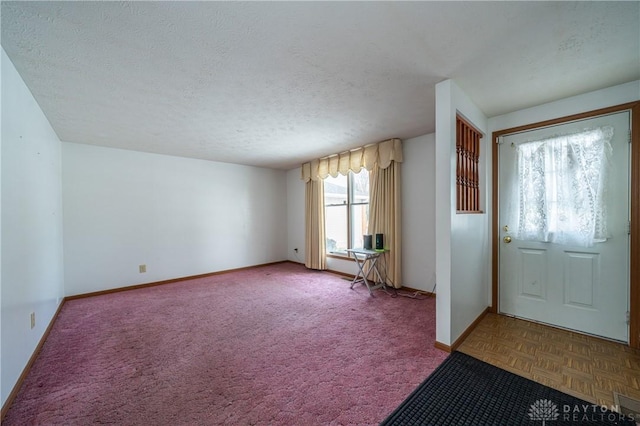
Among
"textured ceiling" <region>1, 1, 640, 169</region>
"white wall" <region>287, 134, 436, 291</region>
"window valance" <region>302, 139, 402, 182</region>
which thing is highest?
"textured ceiling" <region>1, 1, 640, 169</region>

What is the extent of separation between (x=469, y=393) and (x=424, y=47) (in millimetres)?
2297

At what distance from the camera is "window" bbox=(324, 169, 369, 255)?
4383 millimetres

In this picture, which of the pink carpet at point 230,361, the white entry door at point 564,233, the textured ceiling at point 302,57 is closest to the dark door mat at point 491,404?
the pink carpet at point 230,361

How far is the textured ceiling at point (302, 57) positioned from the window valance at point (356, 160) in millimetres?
814

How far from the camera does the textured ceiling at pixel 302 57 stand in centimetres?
132

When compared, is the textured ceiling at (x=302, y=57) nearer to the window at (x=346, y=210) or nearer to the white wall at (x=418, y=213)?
the white wall at (x=418, y=213)

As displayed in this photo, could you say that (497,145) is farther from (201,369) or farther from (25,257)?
(25,257)

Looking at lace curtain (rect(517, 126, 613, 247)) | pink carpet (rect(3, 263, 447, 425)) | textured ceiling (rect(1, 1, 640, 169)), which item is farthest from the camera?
lace curtain (rect(517, 126, 613, 247))

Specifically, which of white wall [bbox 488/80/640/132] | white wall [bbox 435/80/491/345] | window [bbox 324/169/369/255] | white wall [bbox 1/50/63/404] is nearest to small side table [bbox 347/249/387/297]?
window [bbox 324/169/369/255]

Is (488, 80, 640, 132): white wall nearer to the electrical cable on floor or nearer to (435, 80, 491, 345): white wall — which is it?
(435, 80, 491, 345): white wall

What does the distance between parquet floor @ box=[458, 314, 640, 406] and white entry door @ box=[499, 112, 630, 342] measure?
0.71 ft

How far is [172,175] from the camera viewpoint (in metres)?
4.30

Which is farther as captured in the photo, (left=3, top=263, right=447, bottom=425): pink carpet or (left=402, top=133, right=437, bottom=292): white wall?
(left=402, top=133, right=437, bottom=292): white wall

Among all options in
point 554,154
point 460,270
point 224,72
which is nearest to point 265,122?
point 224,72
